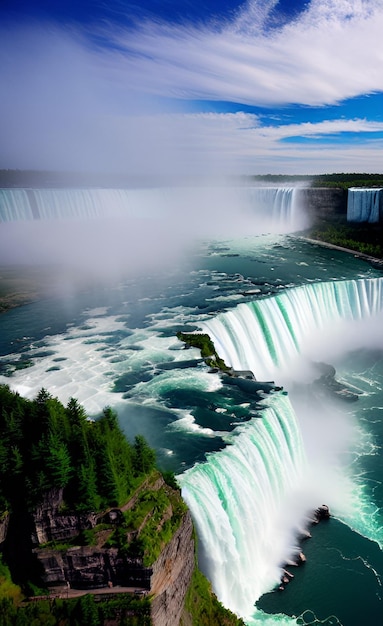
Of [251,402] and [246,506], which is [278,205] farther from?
[246,506]

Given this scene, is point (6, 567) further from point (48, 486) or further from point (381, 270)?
point (381, 270)

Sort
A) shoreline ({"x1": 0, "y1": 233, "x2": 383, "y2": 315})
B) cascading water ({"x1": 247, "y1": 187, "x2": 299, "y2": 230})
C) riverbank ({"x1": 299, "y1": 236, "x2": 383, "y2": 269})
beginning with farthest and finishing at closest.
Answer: cascading water ({"x1": 247, "y1": 187, "x2": 299, "y2": 230}) → riverbank ({"x1": 299, "y1": 236, "x2": 383, "y2": 269}) → shoreline ({"x1": 0, "y1": 233, "x2": 383, "y2": 315})

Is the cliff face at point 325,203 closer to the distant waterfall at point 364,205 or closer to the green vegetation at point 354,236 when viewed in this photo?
the distant waterfall at point 364,205

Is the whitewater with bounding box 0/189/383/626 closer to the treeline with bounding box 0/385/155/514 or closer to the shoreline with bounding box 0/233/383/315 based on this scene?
the shoreline with bounding box 0/233/383/315

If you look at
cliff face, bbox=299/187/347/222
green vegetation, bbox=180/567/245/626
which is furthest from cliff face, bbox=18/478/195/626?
cliff face, bbox=299/187/347/222

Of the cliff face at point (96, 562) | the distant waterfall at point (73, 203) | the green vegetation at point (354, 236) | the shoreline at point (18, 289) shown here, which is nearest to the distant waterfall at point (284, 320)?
the shoreline at point (18, 289)

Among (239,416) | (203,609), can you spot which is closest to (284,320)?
(239,416)
